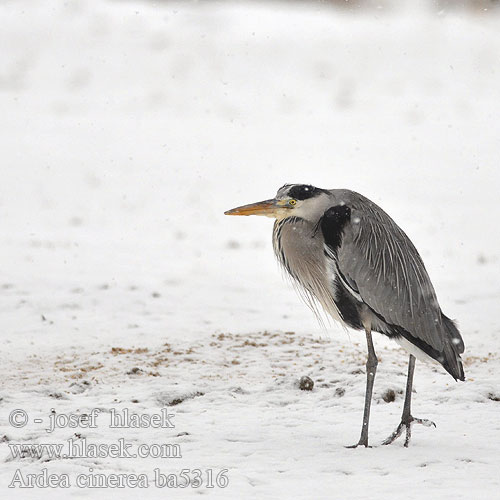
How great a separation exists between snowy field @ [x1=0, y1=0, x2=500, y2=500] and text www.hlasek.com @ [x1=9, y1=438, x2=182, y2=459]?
2.2 inches

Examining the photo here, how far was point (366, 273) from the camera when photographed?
16.4 feet

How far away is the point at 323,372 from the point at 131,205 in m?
9.05

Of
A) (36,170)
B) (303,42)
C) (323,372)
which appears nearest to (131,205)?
(36,170)

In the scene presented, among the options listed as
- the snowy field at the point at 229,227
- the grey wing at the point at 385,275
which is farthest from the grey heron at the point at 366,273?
the snowy field at the point at 229,227

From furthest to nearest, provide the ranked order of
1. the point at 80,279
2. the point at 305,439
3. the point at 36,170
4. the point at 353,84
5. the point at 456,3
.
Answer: the point at 456,3 < the point at 353,84 < the point at 36,170 < the point at 80,279 < the point at 305,439

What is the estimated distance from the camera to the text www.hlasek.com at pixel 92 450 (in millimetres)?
4492

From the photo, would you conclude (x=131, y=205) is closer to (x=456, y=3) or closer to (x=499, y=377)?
(x=499, y=377)

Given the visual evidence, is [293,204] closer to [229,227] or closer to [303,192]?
[303,192]

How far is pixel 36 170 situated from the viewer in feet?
54.2

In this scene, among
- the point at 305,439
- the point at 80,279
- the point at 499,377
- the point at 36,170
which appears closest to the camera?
the point at 305,439

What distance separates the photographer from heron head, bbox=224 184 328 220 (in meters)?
5.11
